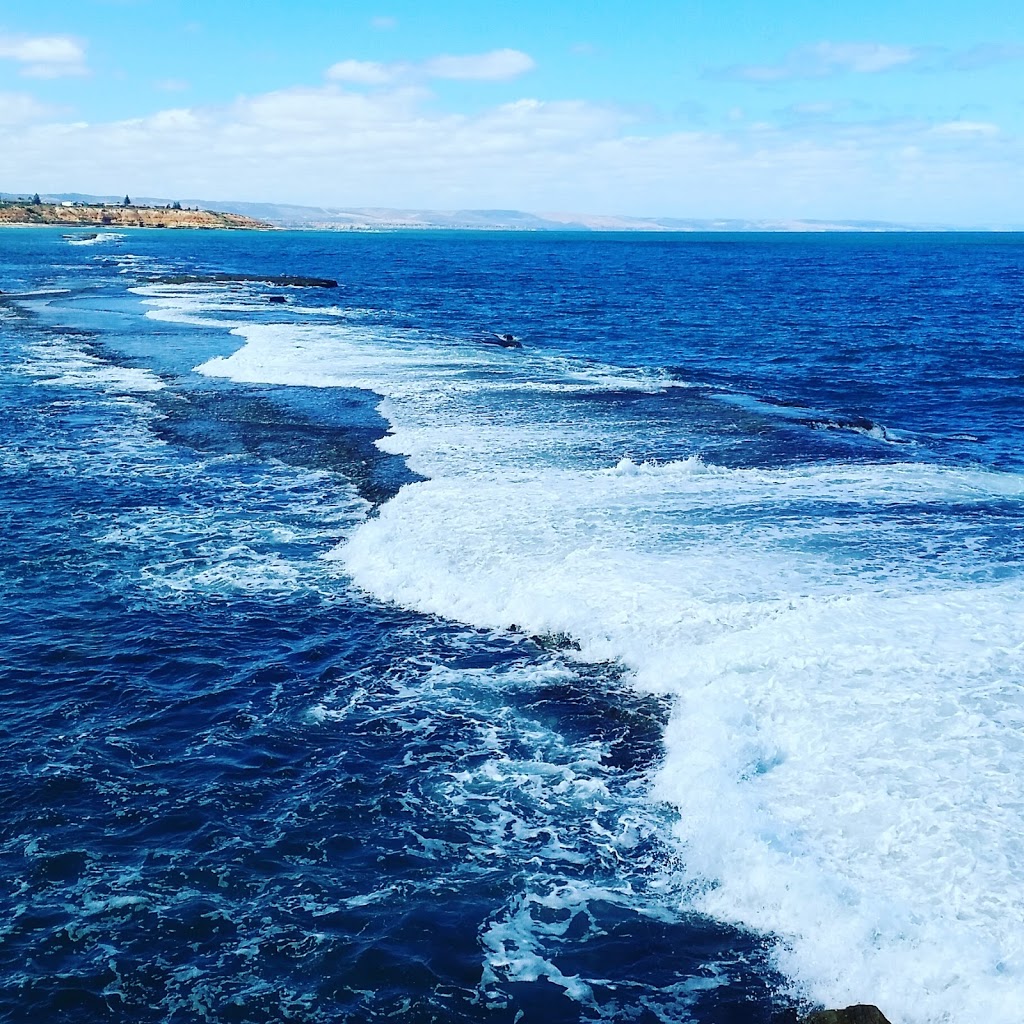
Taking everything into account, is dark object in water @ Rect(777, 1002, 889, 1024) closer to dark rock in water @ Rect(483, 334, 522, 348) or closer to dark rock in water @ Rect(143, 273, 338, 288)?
dark rock in water @ Rect(483, 334, 522, 348)

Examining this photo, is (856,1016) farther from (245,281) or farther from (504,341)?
(245,281)

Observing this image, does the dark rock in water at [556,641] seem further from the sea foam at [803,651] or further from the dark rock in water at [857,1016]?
the dark rock in water at [857,1016]

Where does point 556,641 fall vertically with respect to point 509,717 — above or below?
above

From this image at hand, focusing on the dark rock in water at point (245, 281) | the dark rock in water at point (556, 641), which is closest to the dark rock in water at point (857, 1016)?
the dark rock in water at point (556, 641)

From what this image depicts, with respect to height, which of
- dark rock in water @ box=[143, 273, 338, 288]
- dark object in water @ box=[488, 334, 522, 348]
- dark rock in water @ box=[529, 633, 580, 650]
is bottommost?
dark rock in water @ box=[529, 633, 580, 650]

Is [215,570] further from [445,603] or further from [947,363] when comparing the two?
[947,363]

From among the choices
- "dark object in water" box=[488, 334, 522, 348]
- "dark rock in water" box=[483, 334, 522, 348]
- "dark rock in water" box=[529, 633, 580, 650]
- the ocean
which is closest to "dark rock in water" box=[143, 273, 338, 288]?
"dark rock in water" box=[483, 334, 522, 348]

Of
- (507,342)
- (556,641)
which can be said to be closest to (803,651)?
(556,641)

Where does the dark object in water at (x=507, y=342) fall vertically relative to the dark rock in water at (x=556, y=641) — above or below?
above
